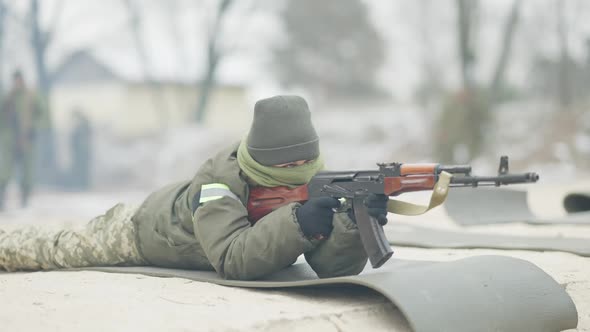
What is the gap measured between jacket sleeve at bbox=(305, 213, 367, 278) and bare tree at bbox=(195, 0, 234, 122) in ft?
46.8

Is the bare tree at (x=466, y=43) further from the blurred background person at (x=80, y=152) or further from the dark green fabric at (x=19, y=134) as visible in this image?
the dark green fabric at (x=19, y=134)

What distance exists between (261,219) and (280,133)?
15.2 inches

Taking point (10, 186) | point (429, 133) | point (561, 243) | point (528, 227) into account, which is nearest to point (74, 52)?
point (10, 186)

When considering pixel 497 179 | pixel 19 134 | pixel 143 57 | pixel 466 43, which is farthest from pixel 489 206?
pixel 143 57

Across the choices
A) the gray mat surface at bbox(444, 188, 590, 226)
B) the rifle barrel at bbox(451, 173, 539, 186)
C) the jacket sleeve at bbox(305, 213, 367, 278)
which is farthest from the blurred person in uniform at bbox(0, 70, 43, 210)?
the rifle barrel at bbox(451, 173, 539, 186)

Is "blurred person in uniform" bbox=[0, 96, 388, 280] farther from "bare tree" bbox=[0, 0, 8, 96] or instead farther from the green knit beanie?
"bare tree" bbox=[0, 0, 8, 96]

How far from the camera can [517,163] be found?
650 inches

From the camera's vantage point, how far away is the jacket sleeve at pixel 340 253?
338 centimetres

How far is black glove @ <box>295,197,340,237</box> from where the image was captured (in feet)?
10.8

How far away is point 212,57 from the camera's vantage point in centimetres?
1794

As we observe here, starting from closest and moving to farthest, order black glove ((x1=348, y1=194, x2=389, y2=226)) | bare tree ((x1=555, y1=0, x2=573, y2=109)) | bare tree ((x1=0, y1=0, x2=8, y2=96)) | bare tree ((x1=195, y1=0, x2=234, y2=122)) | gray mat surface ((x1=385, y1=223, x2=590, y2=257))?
black glove ((x1=348, y1=194, x2=389, y2=226)) < gray mat surface ((x1=385, y1=223, x2=590, y2=257)) < bare tree ((x1=0, y1=0, x2=8, y2=96)) < bare tree ((x1=195, y1=0, x2=234, y2=122)) < bare tree ((x1=555, y1=0, x2=573, y2=109))

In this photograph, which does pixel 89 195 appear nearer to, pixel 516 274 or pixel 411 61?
pixel 516 274

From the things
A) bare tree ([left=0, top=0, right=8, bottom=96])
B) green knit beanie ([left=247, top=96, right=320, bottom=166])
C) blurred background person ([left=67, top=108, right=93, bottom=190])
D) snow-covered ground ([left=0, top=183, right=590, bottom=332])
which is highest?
bare tree ([left=0, top=0, right=8, bottom=96])

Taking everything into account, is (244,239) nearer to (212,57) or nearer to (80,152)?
(80,152)
